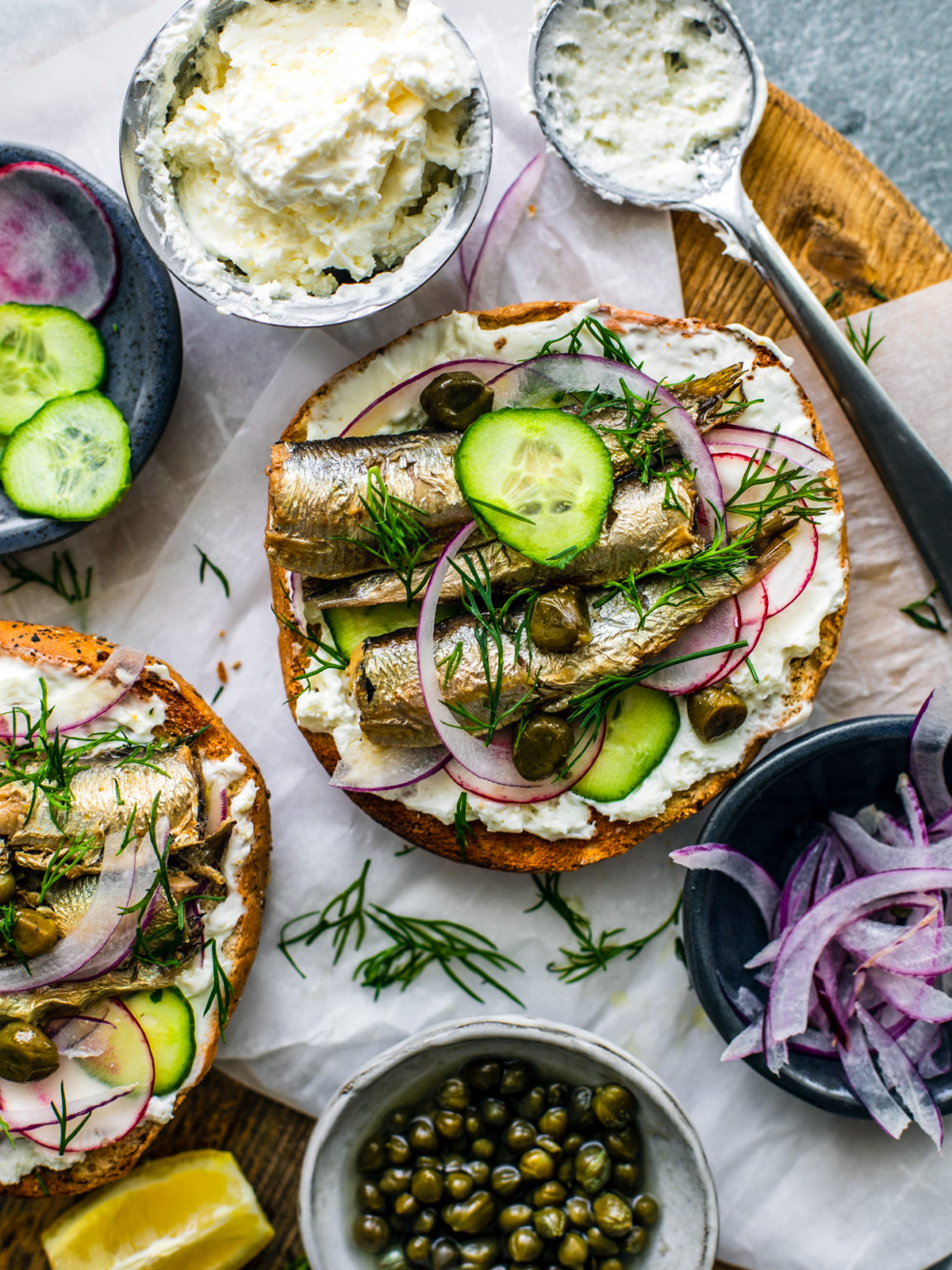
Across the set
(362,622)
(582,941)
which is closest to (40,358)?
(362,622)

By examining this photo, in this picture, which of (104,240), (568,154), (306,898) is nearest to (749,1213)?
(306,898)

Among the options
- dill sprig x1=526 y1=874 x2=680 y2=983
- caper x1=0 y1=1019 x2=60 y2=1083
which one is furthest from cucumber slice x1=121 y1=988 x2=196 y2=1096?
dill sprig x1=526 y1=874 x2=680 y2=983

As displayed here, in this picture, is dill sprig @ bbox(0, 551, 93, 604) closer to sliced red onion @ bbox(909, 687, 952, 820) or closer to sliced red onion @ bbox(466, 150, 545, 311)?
sliced red onion @ bbox(466, 150, 545, 311)

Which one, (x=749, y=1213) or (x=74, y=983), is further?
(x=749, y=1213)

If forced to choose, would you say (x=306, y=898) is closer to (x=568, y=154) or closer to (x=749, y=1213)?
(x=749, y=1213)

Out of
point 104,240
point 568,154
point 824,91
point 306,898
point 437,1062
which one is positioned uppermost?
point 104,240

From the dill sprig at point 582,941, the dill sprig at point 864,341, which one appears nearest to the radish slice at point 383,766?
the dill sprig at point 582,941
